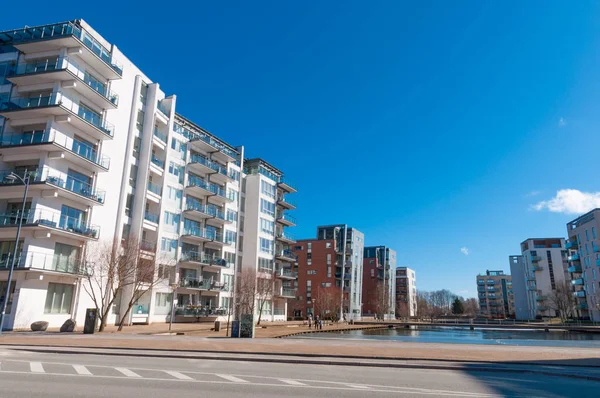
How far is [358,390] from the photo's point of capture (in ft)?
34.0

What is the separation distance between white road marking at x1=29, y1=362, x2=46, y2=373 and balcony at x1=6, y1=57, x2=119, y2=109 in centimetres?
3047

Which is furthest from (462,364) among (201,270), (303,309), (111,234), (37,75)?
(303,309)

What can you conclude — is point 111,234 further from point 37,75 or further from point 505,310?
point 505,310

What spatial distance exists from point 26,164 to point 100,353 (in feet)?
89.9

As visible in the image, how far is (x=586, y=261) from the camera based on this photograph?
3548 inches

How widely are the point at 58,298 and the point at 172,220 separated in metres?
17.6

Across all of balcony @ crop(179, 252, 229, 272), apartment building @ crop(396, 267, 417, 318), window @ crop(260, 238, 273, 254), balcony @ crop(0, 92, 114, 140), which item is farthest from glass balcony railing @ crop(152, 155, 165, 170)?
apartment building @ crop(396, 267, 417, 318)

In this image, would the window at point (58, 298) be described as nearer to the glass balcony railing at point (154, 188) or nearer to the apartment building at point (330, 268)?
the glass balcony railing at point (154, 188)

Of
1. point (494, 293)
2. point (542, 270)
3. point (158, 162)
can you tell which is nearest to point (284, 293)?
point (158, 162)

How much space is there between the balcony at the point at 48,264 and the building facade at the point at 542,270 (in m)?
120

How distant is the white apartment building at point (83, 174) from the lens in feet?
117

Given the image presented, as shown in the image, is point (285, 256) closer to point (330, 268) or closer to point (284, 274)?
point (284, 274)

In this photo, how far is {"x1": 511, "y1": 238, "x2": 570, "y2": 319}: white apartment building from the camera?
12006 cm

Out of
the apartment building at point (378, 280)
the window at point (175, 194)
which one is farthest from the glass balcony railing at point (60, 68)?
the apartment building at point (378, 280)
